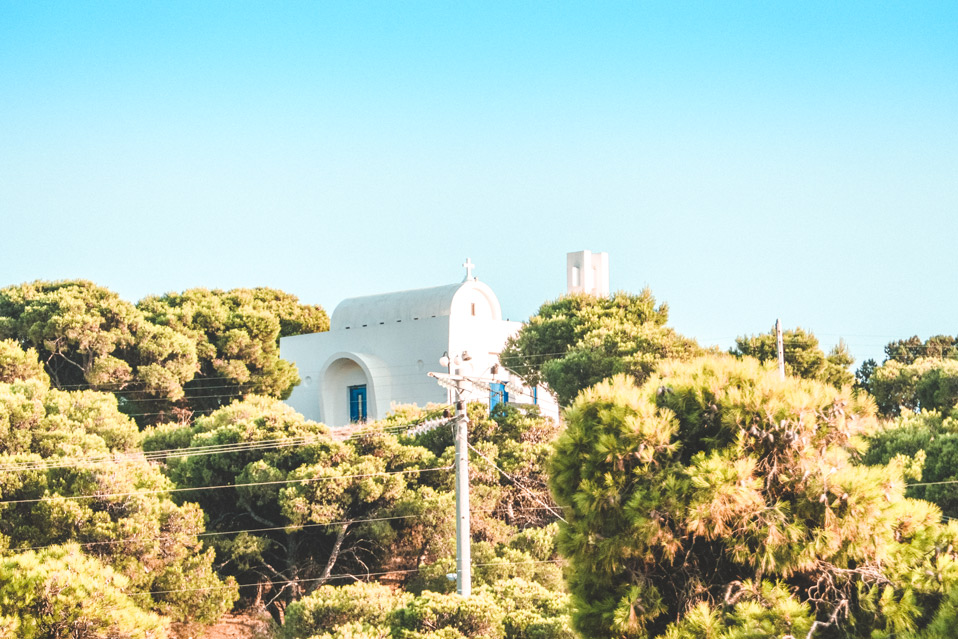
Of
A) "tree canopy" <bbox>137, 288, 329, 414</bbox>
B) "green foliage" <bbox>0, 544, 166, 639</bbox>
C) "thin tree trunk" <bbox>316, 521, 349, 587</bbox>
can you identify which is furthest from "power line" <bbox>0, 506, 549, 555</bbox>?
"tree canopy" <bbox>137, 288, 329, 414</bbox>

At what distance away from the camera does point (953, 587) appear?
894 centimetres

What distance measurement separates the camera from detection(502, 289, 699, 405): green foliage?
27.9 m

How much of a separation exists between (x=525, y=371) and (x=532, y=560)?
11.7m

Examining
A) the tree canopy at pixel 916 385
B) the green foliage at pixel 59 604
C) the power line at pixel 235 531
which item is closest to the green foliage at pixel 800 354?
the tree canopy at pixel 916 385

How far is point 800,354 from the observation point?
3053 cm

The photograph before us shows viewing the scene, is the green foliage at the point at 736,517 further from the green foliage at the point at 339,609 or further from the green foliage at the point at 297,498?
the green foliage at the point at 297,498

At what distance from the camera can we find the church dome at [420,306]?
106 feet

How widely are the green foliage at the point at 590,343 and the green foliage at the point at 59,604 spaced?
14.1 meters

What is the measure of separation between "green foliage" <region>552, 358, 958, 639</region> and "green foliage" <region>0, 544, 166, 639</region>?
949 centimetres

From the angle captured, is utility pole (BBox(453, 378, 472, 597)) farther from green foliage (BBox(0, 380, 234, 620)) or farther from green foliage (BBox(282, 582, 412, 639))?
green foliage (BBox(0, 380, 234, 620))

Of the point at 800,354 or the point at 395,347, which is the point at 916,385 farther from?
the point at 395,347

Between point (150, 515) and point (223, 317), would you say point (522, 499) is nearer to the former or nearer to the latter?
point (150, 515)

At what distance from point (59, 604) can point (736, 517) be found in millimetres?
11565

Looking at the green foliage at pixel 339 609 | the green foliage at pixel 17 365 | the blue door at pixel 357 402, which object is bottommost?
the green foliage at pixel 339 609
